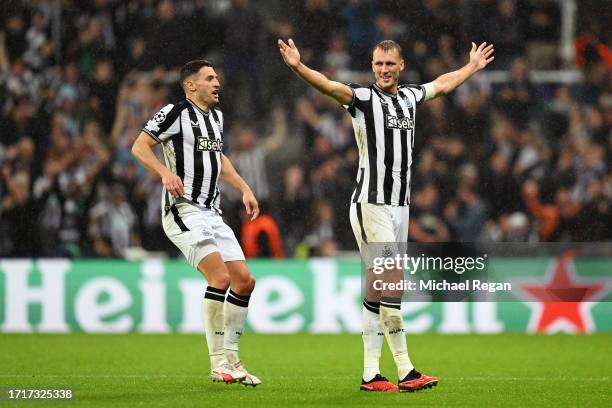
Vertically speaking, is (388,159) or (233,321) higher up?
(388,159)

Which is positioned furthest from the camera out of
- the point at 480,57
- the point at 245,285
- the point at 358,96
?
the point at 480,57

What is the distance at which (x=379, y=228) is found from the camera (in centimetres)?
704

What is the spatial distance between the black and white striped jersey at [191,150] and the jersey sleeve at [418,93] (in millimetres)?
1308

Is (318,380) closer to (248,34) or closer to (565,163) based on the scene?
(565,163)

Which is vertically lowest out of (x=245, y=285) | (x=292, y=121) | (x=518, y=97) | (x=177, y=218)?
(x=245, y=285)

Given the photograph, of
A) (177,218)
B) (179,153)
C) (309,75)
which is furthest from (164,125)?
(309,75)

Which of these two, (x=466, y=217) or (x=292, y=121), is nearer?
(x=466, y=217)

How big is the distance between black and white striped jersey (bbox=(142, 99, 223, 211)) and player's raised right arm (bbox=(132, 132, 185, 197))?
12 cm

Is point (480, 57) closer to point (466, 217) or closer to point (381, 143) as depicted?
point (381, 143)

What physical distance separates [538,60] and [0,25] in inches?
274

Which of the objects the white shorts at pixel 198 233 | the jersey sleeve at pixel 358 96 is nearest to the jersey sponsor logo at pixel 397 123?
the jersey sleeve at pixel 358 96

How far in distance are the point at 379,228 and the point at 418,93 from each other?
95 cm

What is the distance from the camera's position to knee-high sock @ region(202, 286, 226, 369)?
7.37 m

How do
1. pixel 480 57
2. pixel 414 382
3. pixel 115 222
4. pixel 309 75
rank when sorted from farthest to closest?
1. pixel 115 222
2. pixel 480 57
3. pixel 414 382
4. pixel 309 75
